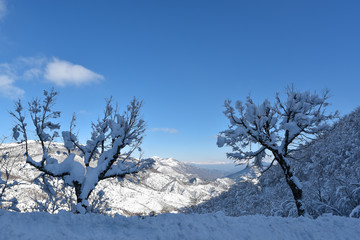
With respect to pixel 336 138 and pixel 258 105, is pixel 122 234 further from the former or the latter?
pixel 336 138

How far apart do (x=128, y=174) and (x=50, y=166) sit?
362 cm

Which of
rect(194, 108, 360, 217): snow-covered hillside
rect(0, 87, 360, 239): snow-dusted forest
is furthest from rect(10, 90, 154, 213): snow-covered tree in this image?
rect(194, 108, 360, 217): snow-covered hillside

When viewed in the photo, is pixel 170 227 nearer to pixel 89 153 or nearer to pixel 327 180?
pixel 89 153

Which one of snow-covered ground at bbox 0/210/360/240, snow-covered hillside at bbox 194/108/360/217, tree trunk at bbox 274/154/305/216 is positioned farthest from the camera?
snow-covered hillside at bbox 194/108/360/217

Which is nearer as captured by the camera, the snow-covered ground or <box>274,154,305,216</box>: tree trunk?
the snow-covered ground

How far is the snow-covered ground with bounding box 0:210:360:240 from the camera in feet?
13.1

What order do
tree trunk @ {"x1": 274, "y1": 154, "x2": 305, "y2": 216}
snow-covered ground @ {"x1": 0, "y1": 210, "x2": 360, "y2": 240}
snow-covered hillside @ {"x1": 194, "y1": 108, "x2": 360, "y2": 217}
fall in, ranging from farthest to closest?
1. snow-covered hillside @ {"x1": 194, "y1": 108, "x2": 360, "y2": 217}
2. tree trunk @ {"x1": 274, "y1": 154, "x2": 305, "y2": 216}
3. snow-covered ground @ {"x1": 0, "y1": 210, "x2": 360, "y2": 240}

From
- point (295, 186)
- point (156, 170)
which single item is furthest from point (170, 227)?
point (295, 186)

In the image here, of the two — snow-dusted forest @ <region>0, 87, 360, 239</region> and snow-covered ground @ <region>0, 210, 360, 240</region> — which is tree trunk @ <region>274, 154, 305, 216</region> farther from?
snow-covered ground @ <region>0, 210, 360, 240</region>

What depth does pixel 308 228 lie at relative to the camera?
5.46 metres

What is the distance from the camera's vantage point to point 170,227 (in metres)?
4.79

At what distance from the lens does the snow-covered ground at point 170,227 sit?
398cm

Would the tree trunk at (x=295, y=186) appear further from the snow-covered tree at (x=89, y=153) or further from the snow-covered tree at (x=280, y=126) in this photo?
the snow-covered tree at (x=89, y=153)

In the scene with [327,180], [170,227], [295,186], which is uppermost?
[295,186]
